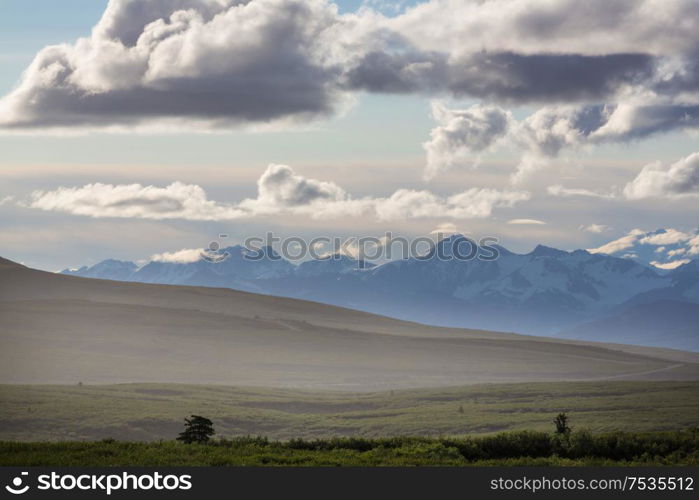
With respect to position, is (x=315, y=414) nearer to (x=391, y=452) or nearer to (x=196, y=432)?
(x=196, y=432)

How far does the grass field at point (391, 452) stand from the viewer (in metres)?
34.7

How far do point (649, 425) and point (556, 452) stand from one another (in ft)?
309

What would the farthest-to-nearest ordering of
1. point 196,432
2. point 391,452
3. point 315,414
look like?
point 315,414, point 196,432, point 391,452

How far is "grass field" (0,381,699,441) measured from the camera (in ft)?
441

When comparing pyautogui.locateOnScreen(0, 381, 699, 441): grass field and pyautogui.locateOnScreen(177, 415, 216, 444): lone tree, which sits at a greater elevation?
pyautogui.locateOnScreen(177, 415, 216, 444): lone tree

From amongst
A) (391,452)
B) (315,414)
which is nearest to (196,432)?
(391,452)

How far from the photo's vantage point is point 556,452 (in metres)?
40.1

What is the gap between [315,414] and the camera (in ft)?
561

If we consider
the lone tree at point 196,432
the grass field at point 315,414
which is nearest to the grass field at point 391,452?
the lone tree at point 196,432

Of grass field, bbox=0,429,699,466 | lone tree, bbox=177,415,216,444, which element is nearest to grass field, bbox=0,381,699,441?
grass field, bbox=0,429,699,466

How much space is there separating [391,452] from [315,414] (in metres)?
134

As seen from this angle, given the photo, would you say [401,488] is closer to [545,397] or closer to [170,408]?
[170,408]

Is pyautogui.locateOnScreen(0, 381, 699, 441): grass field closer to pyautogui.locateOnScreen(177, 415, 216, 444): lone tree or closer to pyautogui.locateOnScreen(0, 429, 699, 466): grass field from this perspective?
pyautogui.locateOnScreen(0, 429, 699, 466): grass field

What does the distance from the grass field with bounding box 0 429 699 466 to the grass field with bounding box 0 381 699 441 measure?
75.8 metres
